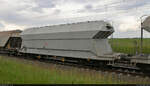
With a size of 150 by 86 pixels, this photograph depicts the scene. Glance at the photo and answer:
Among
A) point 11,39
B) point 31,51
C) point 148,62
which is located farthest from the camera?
point 11,39

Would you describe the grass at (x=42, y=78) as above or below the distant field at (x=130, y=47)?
below

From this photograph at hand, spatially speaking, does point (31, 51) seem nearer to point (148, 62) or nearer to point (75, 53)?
point (75, 53)

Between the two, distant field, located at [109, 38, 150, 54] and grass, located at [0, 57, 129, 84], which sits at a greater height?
distant field, located at [109, 38, 150, 54]

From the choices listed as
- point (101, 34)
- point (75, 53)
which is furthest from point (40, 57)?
point (101, 34)

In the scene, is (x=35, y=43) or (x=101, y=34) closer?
(x=101, y=34)

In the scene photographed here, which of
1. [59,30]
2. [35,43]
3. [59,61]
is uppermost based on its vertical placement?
[59,30]

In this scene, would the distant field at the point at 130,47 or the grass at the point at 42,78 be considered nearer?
the grass at the point at 42,78

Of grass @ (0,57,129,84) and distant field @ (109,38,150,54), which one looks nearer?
grass @ (0,57,129,84)

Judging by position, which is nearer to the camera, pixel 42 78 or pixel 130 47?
pixel 42 78

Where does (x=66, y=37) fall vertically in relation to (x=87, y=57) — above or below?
above

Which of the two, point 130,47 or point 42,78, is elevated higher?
point 130,47

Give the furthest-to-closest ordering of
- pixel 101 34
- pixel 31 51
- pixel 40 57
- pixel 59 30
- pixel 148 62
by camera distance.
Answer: pixel 31 51
pixel 40 57
pixel 59 30
pixel 101 34
pixel 148 62

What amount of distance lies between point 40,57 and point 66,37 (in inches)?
226

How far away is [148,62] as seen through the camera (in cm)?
1209
